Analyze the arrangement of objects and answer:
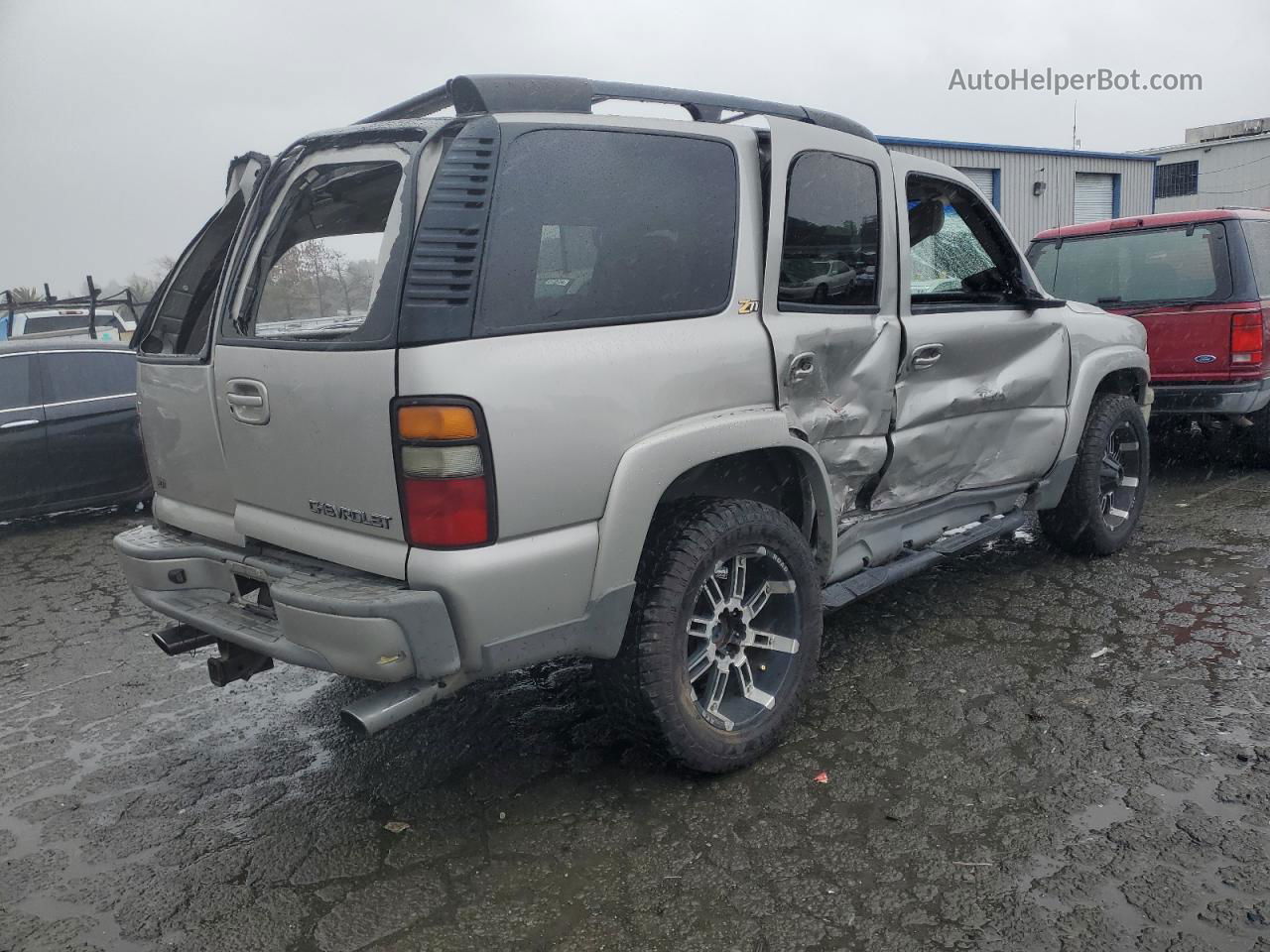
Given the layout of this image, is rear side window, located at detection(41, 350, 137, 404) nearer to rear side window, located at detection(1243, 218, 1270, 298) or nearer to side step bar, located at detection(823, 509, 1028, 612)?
side step bar, located at detection(823, 509, 1028, 612)

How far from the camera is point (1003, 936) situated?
2.42 m

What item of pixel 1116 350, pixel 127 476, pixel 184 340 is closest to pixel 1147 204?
pixel 1116 350

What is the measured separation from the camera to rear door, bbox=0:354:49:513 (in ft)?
23.2

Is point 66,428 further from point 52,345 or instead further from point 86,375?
point 52,345

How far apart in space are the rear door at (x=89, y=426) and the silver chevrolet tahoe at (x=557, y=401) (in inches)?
172

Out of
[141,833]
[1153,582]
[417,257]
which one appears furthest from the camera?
[1153,582]

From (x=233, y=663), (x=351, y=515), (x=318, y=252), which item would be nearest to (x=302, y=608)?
(x=351, y=515)

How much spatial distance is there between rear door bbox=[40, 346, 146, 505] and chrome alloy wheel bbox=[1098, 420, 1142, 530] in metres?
6.39

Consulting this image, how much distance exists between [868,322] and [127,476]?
6074mm

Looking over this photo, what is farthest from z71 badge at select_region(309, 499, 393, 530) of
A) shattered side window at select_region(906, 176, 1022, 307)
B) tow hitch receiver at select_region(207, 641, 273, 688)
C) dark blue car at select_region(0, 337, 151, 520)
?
dark blue car at select_region(0, 337, 151, 520)

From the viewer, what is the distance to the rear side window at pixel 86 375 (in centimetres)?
742

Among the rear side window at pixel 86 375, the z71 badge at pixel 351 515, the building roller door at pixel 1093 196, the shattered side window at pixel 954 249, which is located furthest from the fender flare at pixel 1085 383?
the building roller door at pixel 1093 196

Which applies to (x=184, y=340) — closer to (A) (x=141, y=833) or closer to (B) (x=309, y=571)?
(B) (x=309, y=571)

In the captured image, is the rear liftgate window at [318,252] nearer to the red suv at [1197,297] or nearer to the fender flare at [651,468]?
the fender flare at [651,468]
